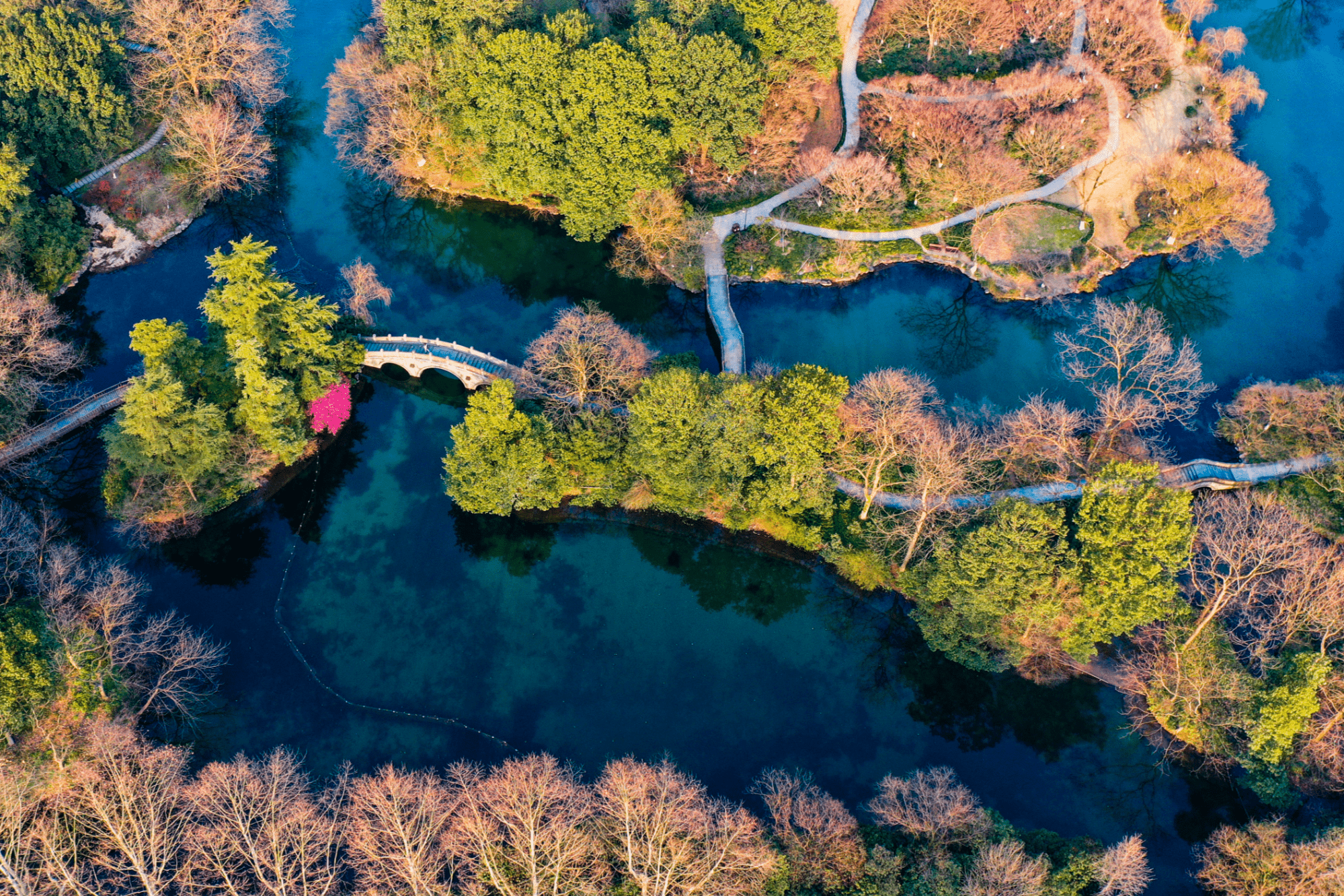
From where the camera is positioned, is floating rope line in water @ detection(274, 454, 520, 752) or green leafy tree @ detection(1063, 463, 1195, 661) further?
floating rope line in water @ detection(274, 454, 520, 752)

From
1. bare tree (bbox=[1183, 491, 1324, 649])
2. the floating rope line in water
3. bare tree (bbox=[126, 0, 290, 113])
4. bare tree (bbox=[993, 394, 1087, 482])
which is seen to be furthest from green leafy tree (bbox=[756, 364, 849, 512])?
bare tree (bbox=[126, 0, 290, 113])

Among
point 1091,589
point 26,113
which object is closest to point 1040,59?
point 1091,589

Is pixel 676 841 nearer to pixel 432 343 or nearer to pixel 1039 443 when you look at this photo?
pixel 1039 443

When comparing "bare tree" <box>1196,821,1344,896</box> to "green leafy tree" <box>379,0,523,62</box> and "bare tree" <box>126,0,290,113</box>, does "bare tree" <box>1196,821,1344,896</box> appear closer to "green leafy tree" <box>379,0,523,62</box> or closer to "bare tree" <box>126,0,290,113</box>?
"green leafy tree" <box>379,0,523,62</box>

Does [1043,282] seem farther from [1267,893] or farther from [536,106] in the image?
[1267,893]

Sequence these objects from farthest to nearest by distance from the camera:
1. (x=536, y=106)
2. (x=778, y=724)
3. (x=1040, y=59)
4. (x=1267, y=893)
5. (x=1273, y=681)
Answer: (x=1040, y=59)
(x=536, y=106)
(x=778, y=724)
(x=1273, y=681)
(x=1267, y=893)

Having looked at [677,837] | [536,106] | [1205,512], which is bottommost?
[677,837]

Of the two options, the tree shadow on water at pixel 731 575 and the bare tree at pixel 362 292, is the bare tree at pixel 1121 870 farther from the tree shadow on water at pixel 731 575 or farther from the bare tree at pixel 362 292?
the bare tree at pixel 362 292
